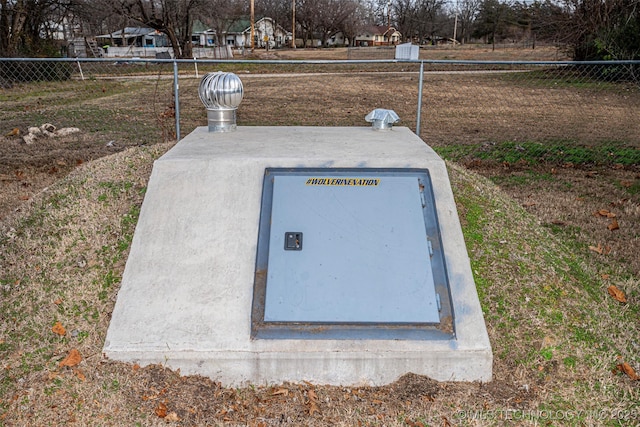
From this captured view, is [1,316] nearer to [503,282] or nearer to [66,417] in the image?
[66,417]

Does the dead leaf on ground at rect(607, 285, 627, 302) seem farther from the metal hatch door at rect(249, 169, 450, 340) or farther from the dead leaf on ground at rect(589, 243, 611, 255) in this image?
the metal hatch door at rect(249, 169, 450, 340)

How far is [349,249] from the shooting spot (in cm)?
363

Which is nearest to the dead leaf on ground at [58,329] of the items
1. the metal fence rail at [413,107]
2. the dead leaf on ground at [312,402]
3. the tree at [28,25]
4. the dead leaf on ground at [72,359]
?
the dead leaf on ground at [72,359]

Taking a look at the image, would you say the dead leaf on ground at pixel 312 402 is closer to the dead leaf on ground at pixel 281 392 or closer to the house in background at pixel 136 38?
the dead leaf on ground at pixel 281 392

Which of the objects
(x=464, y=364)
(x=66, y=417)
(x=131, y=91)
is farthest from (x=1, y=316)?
(x=131, y=91)

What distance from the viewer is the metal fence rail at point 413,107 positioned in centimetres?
1037

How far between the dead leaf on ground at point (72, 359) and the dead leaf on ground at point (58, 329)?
0.61ft

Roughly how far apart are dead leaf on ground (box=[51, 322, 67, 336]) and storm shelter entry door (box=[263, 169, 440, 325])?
4.35 ft

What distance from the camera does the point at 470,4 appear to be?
70.5 metres

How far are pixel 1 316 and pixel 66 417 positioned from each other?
1.07 m

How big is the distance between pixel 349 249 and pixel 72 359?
1818 millimetres

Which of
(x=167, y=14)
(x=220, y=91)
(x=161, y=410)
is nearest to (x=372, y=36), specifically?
(x=167, y=14)

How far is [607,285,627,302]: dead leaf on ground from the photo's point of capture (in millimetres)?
4438

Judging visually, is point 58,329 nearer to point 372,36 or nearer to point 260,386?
point 260,386
